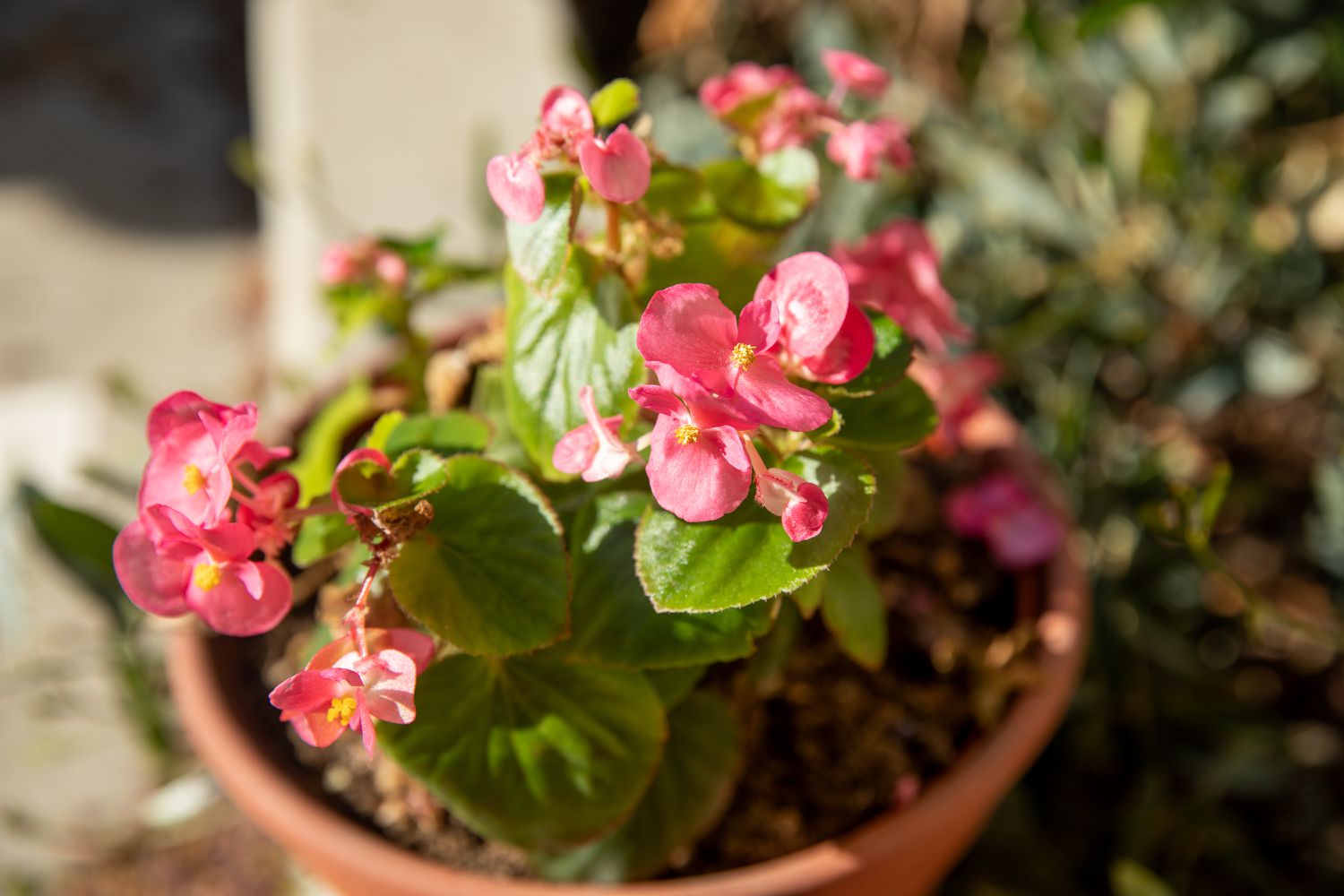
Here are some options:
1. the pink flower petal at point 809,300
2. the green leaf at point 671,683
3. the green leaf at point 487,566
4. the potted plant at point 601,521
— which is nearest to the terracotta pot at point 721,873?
the potted plant at point 601,521

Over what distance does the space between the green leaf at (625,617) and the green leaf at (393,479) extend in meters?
0.08

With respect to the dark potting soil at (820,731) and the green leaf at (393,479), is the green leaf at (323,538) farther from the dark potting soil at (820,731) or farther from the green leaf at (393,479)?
the dark potting soil at (820,731)

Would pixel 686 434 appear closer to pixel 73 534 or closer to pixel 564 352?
pixel 564 352

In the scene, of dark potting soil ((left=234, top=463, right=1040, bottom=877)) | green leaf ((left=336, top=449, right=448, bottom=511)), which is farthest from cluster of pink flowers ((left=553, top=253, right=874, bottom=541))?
dark potting soil ((left=234, top=463, right=1040, bottom=877))

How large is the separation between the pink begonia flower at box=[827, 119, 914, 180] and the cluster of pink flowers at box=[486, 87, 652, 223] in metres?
0.14

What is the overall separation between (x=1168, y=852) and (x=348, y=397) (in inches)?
31.1

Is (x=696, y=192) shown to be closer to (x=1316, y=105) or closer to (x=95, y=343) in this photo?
(x=1316, y=105)

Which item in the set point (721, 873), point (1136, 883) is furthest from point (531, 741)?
point (1136, 883)

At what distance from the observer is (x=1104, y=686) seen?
3.24 feet

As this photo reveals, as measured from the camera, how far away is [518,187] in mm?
463

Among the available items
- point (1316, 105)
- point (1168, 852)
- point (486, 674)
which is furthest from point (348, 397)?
point (1316, 105)

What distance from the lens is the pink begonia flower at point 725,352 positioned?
0.41m

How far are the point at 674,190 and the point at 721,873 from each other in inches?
15.0

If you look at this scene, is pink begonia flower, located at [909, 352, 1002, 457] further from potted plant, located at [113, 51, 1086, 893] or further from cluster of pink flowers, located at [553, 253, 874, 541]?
cluster of pink flowers, located at [553, 253, 874, 541]
